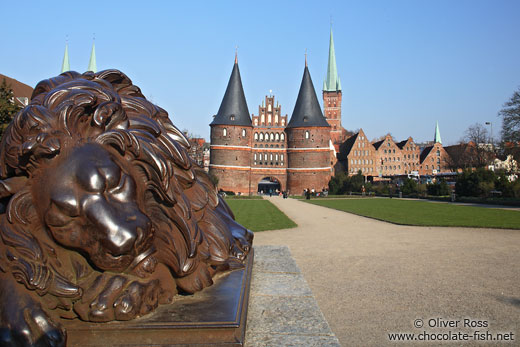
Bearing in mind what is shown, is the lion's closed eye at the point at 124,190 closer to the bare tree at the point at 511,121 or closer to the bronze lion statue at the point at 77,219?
the bronze lion statue at the point at 77,219

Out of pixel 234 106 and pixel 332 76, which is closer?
pixel 234 106

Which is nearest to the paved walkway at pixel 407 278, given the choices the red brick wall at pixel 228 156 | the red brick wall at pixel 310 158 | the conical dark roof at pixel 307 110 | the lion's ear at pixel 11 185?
the lion's ear at pixel 11 185

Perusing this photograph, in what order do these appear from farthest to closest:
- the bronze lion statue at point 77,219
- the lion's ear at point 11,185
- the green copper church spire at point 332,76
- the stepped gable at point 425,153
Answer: the green copper church spire at point 332,76
the stepped gable at point 425,153
the lion's ear at point 11,185
the bronze lion statue at point 77,219

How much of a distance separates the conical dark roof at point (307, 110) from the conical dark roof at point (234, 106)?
6.10 meters

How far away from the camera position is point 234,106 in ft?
160

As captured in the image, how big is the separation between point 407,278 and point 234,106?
4455 cm

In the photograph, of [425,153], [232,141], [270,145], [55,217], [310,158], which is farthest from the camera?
[425,153]

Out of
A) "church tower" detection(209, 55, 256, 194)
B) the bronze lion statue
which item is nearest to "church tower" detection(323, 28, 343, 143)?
"church tower" detection(209, 55, 256, 194)

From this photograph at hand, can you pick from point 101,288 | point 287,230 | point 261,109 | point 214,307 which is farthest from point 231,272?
point 261,109

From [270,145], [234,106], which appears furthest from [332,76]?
[234,106]

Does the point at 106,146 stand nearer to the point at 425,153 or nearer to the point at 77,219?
the point at 77,219

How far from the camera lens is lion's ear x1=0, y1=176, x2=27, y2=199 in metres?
1.85

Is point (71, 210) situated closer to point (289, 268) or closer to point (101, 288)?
point (101, 288)

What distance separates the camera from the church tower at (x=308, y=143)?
1953 inches
